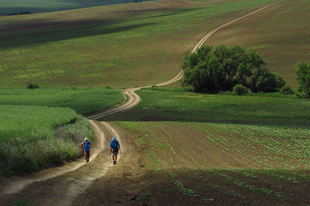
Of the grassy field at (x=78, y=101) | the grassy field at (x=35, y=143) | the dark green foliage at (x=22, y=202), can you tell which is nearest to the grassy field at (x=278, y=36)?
the grassy field at (x=78, y=101)

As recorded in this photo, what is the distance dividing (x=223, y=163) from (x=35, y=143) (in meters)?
11.4

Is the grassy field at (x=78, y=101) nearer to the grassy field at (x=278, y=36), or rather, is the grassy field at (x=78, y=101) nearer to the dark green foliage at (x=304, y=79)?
the dark green foliage at (x=304, y=79)

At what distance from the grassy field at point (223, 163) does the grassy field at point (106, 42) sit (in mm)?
54372

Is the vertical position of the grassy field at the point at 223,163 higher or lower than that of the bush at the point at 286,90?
higher

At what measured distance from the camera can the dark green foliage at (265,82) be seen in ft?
207

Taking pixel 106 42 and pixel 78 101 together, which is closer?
pixel 78 101

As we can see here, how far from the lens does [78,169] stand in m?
16.6

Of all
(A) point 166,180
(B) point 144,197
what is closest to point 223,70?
(A) point 166,180

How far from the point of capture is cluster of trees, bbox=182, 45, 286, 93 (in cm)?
6381

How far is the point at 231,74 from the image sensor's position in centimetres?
6781

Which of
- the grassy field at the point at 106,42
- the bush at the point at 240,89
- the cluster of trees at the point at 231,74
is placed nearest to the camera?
the bush at the point at 240,89

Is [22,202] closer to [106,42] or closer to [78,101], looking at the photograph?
[78,101]

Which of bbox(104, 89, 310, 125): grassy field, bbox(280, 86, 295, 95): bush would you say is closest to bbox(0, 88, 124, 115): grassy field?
bbox(104, 89, 310, 125): grassy field

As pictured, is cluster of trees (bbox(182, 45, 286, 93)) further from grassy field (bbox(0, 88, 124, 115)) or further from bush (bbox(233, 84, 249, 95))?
grassy field (bbox(0, 88, 124, 115))
